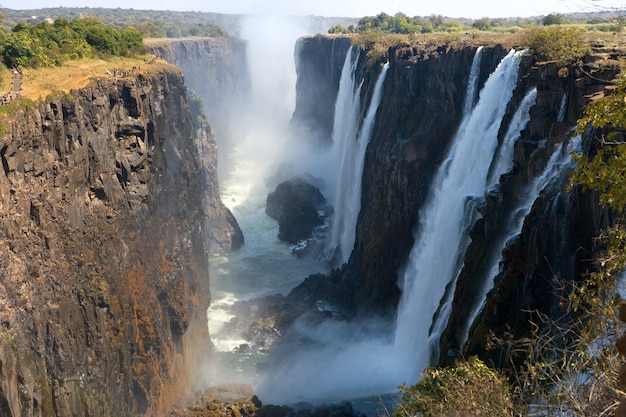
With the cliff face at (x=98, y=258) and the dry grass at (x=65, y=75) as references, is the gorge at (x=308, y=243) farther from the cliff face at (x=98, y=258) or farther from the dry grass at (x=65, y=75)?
the dry grass at (x=65, y=75)

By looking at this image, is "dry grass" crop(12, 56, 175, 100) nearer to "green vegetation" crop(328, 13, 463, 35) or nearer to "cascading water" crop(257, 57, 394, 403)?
"cascading water" crop(257, 57, 394, 403)

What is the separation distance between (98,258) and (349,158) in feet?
91.3

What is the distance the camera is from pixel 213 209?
2057 inches

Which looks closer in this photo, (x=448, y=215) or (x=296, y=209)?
(x=448, y=215)

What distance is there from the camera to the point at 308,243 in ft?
171

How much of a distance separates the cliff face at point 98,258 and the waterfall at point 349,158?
48.9ft

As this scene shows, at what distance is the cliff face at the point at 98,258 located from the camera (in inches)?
776

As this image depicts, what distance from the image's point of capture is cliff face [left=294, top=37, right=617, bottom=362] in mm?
17297

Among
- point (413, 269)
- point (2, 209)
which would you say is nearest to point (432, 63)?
point (413, 269)

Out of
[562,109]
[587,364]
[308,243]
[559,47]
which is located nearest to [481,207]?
[562,109]

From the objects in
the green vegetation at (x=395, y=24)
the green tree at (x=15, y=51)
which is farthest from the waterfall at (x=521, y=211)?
the green vegetation at (x=395, y=24)

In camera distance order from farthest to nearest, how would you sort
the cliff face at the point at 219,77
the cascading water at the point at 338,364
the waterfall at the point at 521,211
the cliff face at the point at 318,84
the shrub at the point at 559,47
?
the cliff face at the point at 219,77
the cliff face at the point at 318,84
the cascading water at the point at 338,364
the shrub at the point at 559,47
the waterfall at the point at 521,211

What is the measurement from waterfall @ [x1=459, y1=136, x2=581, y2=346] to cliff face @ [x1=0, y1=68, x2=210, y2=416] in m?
13.7

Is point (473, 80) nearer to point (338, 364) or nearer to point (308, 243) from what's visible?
point (338, 364)
